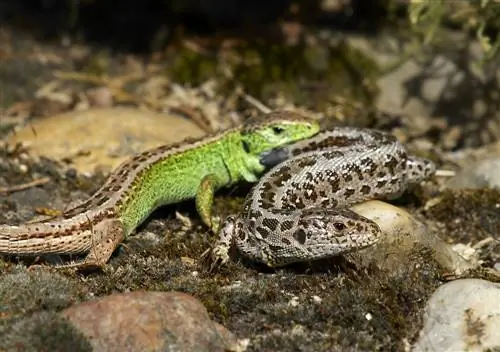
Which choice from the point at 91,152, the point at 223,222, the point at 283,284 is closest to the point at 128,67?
the point at 91,152

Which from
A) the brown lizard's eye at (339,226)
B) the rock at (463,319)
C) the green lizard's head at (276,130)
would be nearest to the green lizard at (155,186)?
the green lizard's head at (276,130)

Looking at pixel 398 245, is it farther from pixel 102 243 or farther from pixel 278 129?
pixel 102 243

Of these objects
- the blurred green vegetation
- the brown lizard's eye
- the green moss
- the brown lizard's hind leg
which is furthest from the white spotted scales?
the green moss

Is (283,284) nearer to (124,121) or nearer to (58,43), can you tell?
(124,121)

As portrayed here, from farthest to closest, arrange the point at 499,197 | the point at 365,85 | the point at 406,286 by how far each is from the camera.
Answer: the point at 365,85, the point at 499,197, the point at 406,286

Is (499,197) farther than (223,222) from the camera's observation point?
Yes

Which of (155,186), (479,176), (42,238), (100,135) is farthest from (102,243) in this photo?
(479,176)
